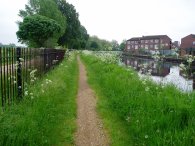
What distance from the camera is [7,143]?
16.8ft

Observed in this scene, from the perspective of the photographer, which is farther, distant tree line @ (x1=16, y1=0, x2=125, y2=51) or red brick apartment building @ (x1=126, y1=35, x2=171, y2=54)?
red brick apartment building @ (x1=126, y1=35, x2=171, y2=54)

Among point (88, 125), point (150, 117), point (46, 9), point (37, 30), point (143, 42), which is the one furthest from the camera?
point (143, 42)

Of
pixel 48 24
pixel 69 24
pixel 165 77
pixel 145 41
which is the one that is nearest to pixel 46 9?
pixel 69 24

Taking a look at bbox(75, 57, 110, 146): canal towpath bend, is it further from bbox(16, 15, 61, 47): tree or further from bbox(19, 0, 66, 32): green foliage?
bbox(19, 0, 66, 32): green foliage

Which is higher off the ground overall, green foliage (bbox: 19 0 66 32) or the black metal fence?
green foliage (bbox: 19 0 66 32)

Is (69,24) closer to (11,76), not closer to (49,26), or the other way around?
(49,26)

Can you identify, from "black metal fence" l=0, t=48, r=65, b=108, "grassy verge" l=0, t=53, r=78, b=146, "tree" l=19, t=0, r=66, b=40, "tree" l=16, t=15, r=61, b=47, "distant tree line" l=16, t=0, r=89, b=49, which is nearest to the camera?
"grassy verge" l=0, t=53, r=78, b=146

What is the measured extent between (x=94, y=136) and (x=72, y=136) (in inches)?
19.7

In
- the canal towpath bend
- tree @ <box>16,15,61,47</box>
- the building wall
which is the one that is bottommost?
the canal towpath bend

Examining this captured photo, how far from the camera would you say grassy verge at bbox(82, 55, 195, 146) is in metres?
5.49

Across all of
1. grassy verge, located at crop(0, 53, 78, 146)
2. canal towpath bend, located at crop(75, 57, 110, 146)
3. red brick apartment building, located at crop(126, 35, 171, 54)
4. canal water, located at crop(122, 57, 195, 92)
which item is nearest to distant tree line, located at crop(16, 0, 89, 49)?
canal water, located at crop(122, 57, 195, 92)

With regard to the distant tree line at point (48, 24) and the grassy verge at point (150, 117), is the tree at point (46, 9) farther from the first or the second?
the grassy verge at point (150, 117)

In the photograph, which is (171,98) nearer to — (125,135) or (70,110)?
(125,135)

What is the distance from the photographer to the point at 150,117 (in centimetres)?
653
